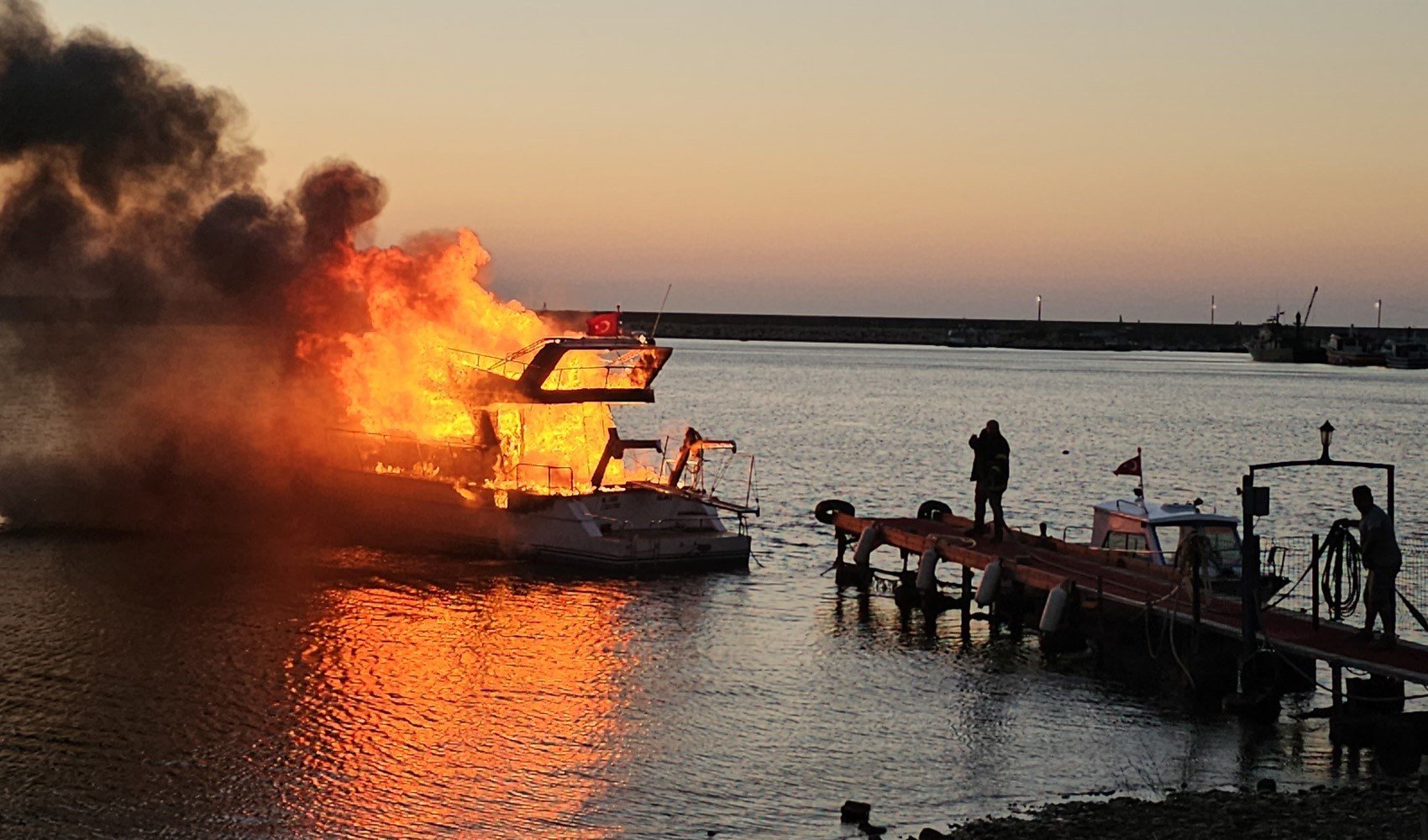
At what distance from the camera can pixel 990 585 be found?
3061cm

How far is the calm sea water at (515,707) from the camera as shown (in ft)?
67.0

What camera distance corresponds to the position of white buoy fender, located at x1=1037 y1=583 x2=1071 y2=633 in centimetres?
2834

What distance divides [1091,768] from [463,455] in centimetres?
2075

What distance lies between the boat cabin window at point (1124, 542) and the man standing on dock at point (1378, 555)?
26.8 feet

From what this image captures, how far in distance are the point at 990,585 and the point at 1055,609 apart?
238 centimetres

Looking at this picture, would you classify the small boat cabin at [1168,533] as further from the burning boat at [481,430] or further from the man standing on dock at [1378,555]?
the burning boat at [481,430]

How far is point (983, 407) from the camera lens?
131375 millimetres

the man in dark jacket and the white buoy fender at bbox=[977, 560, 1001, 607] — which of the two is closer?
the white buoy fender at bbox=[977, 560, 1001, 607]

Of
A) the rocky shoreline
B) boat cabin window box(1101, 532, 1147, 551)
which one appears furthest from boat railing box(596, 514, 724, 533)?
the rocky shoreline

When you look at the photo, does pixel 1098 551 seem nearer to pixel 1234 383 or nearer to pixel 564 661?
pixel 564 661

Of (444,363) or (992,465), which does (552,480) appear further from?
(992,465)

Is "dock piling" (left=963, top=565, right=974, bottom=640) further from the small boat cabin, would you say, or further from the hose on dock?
the hose on dock

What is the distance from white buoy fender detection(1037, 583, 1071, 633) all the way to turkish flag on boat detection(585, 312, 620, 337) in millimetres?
14852

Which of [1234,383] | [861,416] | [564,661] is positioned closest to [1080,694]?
[564,661]
